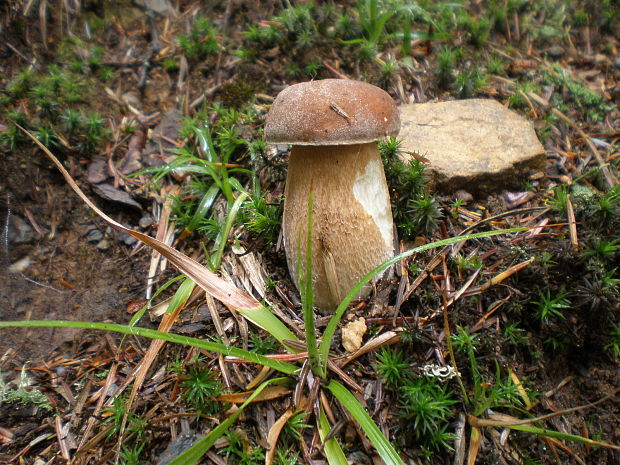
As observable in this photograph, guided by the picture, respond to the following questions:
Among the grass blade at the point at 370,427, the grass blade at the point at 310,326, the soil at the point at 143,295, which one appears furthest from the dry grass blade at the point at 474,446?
the grass blade at the point at 310,326

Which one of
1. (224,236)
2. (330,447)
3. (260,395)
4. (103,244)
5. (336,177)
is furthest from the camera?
(103,244)

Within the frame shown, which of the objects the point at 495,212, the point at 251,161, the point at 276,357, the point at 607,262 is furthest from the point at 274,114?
the point at 607,262

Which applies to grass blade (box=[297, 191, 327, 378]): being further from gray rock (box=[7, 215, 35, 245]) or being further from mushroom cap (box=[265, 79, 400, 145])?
gray rock (box=[7, 215, 35, 245])

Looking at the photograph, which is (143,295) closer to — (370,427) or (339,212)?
Answer: (339,212)

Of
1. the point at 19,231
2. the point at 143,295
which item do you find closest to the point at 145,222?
the point at 143,295

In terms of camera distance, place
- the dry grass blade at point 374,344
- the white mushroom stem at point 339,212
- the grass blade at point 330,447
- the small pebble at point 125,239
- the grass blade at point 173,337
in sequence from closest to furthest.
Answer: the grass blade at point 173,337, the grass blade at point 330,447, the dry grass blade at point 374,344, the white mushroom stem at point 339,212, the small pebble at point 125,239

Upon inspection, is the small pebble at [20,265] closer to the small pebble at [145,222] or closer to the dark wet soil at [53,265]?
the dark wet soil at [53,265]

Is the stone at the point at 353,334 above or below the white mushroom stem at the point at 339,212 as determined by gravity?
below
